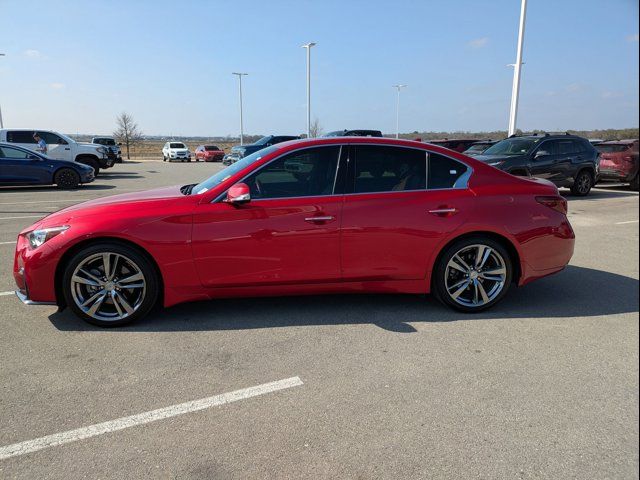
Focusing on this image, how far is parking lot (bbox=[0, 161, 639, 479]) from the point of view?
2.50 metres

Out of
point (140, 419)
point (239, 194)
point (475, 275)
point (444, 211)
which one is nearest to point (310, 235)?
point (239, 194)

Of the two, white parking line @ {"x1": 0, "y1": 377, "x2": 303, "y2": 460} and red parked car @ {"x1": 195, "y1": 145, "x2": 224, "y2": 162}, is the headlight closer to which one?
white parking line @ {"x1": 0, "y1": 377, "x2": 303, "y2": 460}

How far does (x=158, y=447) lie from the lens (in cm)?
261

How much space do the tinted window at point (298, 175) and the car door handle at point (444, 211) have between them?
3.16 ft

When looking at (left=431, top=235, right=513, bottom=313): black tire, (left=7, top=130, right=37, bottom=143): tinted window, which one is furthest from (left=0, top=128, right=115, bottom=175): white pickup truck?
(left=431, top=235, right=513, bottom=313): black tire

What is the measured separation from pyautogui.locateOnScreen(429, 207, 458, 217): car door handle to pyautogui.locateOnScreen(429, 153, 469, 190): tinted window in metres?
0.24

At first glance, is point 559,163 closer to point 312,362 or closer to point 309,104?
point 312,362

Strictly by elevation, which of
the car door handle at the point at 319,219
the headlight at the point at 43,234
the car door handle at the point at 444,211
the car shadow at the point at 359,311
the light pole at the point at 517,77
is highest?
the light pole at the point at 517,77

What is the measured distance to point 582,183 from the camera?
1389cm

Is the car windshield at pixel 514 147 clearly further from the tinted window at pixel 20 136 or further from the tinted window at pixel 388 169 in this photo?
the tinted window at pixel 20 136

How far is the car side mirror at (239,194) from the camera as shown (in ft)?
13.2

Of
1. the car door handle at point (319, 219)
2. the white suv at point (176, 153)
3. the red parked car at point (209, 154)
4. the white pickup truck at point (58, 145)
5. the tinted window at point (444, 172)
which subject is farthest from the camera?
the red parked car at point (209, 154)

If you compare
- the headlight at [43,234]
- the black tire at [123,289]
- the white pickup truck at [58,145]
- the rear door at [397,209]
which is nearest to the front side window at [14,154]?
the white pickup truck at [58,145]

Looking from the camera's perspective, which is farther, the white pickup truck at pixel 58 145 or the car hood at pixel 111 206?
the white pickup truck at pixel 58 145
